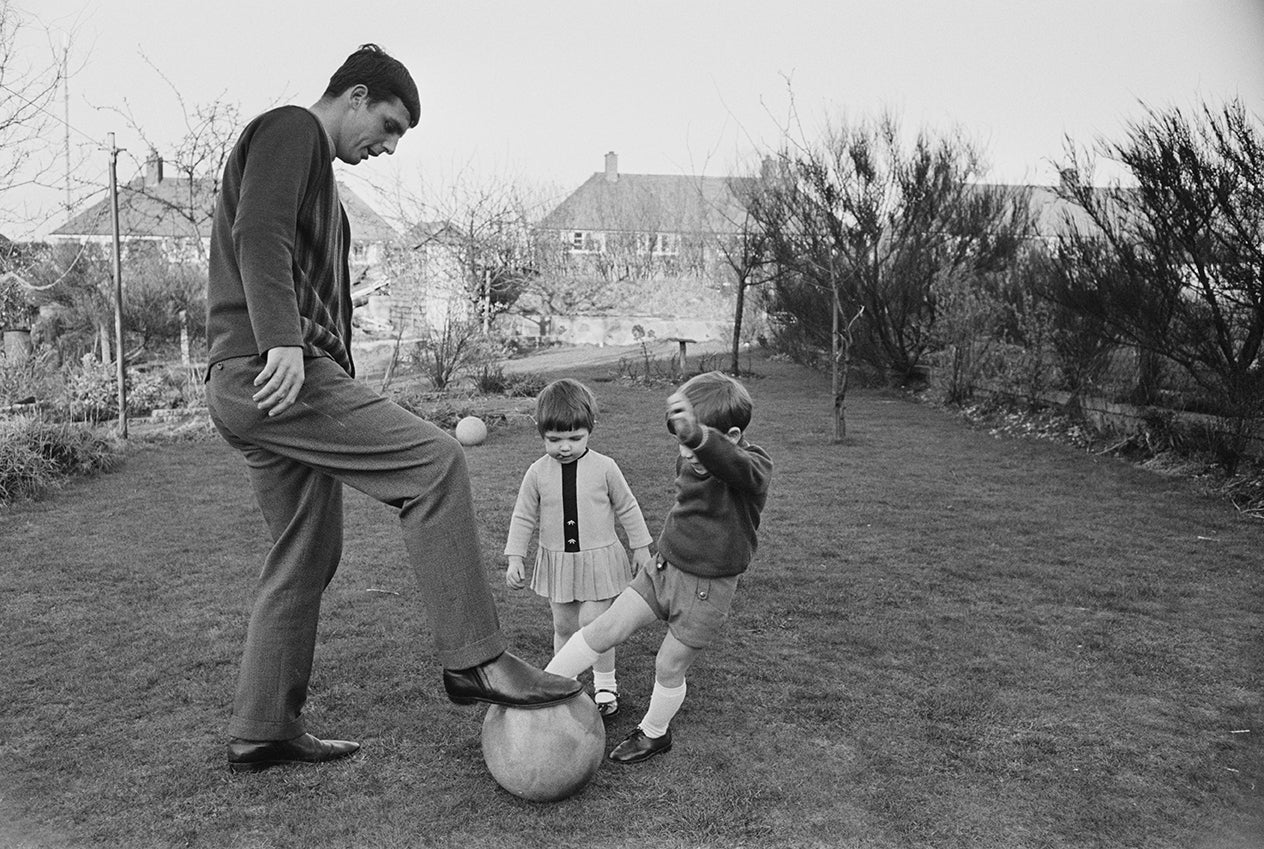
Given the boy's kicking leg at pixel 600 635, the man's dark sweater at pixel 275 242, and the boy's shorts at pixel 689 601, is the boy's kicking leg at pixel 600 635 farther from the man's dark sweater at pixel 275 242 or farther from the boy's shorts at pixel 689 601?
the man's dark sweater at pixel 275 242

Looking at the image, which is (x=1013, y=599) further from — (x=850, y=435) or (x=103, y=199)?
(x=103, y=199)

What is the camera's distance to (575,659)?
11.6ft

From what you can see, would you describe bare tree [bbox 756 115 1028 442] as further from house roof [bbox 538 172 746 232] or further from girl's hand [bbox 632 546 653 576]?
girl's hand [bbox 632 546 653 576]

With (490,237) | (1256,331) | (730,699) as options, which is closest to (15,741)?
(730,699)

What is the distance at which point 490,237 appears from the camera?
2148 centimetres

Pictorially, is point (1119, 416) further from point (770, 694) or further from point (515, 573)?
point (515, 573)

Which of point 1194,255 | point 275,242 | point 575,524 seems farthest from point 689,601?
point 1194,255

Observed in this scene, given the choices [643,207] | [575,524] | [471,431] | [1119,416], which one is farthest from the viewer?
[643,207]

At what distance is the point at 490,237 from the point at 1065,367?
12.6 m

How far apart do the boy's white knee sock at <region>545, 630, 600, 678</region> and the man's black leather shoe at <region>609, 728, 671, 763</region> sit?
28 centimetres

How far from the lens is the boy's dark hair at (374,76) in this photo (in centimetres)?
314

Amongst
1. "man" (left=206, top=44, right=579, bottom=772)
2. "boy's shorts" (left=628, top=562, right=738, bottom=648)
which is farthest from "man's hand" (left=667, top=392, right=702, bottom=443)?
"man" (left=206, top=44, right=579, bottom=772)

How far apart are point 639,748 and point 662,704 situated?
16 centimetres

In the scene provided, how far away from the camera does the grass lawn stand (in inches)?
121
